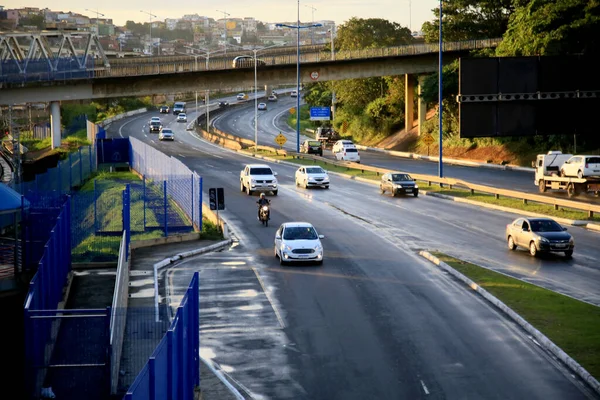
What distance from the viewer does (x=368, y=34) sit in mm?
139000

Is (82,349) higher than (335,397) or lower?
higher

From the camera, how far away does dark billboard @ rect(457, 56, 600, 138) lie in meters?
37.0

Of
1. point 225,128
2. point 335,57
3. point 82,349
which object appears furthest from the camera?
Result: point 225,128

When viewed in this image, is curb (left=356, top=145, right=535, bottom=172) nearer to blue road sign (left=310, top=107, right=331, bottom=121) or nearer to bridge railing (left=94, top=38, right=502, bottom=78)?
bridge railing (left=94, top=38, right=502, bottom=78)

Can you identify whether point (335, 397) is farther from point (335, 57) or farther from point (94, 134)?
point (335, 57)

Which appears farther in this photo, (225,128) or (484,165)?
(225,128)

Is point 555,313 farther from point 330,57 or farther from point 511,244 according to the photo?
point 330,57

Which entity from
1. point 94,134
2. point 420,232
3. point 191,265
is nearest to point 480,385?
point 191,265

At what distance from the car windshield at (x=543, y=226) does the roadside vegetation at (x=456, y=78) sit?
61.9 ft

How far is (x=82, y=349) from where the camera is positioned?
18438 millimetres

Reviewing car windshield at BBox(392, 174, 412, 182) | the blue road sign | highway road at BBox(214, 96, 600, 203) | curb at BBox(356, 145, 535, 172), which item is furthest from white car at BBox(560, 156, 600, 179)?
the blue road sign

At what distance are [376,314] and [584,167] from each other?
1355 inches

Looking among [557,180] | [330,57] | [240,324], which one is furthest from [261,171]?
[330,57]

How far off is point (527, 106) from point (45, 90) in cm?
6549
